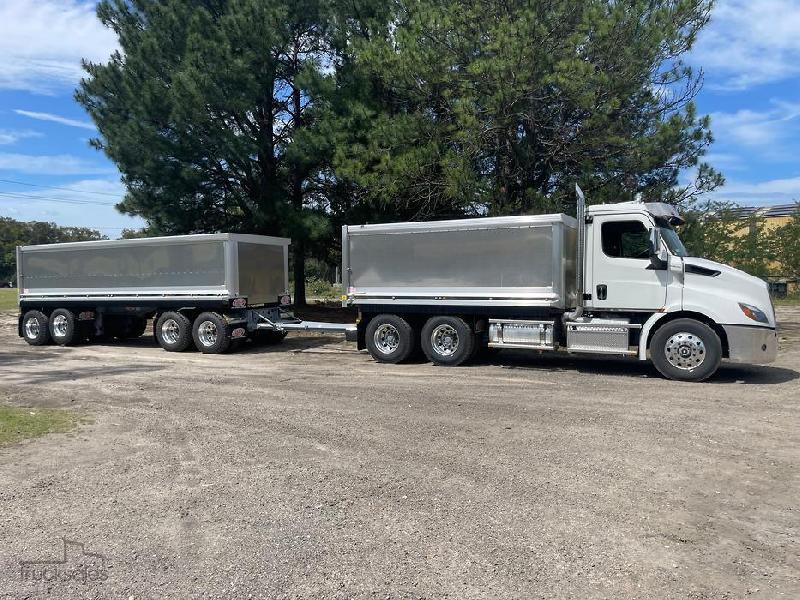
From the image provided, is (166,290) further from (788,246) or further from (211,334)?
(788,246)

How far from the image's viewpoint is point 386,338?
13.6 meters

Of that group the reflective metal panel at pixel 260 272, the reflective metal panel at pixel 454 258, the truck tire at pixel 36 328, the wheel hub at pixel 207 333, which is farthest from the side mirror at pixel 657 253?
the truck tire at pixel 36 328

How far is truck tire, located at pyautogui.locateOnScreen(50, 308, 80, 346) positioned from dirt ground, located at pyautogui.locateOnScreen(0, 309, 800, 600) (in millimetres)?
8430

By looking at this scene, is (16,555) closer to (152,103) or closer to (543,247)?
(543,247)

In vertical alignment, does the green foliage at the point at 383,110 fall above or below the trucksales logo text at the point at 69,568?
above

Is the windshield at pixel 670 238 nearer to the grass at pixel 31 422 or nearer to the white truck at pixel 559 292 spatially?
the white truck at pixel 559 292

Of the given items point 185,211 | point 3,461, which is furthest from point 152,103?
point 3,461

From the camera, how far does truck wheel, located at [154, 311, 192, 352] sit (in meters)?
15.6

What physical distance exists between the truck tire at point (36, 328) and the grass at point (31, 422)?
10310 millimetres

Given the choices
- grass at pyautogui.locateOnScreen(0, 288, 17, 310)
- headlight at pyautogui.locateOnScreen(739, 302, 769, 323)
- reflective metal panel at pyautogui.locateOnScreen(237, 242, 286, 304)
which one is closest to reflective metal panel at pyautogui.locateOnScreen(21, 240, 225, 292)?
reflective metal panel at pyautogui.locateOnScreen(237, 242, 286, 304)

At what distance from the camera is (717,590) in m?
3.66

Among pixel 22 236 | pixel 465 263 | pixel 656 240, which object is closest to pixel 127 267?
pixel 465 263

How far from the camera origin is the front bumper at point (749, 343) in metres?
10.4

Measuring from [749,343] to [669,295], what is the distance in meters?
1.42
